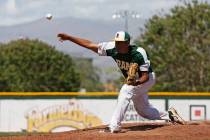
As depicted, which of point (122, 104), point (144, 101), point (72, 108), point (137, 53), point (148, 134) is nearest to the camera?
point (148, 134)

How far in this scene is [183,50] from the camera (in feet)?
143

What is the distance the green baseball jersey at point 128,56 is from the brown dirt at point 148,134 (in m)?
1.00

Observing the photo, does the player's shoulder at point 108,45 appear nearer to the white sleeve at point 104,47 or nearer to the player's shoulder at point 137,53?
the white sleeve at point 104,47

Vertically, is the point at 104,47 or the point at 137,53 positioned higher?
the point at 104,47

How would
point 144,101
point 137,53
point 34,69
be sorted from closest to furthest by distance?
point 137,53 → point 144,101 → point 34,69

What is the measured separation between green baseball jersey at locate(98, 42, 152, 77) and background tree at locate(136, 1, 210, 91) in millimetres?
31986

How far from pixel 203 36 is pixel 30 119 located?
20.4 meters

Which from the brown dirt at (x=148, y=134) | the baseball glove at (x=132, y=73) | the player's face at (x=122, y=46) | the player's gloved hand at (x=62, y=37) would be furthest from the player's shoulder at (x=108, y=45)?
the brown dirt at (x=148, y=134)

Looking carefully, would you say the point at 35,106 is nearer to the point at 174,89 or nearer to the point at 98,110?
the point at 98,110

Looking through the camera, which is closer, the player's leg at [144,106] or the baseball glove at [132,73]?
the baseball glove at [132,73]

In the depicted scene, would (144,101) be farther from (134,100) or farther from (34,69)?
(34,69)

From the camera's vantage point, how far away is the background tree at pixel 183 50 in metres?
43.3

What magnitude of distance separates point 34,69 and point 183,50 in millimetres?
29464

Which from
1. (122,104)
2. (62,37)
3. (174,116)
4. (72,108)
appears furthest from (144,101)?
(72,108)
